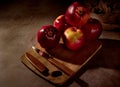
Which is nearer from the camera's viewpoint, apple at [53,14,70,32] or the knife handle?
the knife handle

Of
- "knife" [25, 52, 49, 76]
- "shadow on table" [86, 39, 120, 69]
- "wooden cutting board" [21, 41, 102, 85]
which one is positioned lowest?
"shadow on table" [86, 39, 120, 69]

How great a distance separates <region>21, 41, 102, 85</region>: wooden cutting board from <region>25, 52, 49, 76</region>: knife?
13mm

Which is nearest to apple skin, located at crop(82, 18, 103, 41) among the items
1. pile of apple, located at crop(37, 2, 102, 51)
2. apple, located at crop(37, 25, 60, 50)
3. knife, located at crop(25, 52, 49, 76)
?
pile of apple, located at crop(37, 2, 102, 51)

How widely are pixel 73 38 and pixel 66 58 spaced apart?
0.30 ft

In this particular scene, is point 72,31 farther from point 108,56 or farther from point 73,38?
point 108,56

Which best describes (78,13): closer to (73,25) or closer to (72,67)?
(73,25)

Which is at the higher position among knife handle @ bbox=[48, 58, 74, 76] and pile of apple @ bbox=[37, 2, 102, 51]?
pile of apple @ bbox=[37, 2, 102, 51]

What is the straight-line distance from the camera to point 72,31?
3.05 ft

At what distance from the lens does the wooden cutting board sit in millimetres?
885

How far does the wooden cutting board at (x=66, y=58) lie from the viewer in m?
0.89

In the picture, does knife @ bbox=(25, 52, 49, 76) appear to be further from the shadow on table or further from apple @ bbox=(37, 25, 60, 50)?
the shadow on table

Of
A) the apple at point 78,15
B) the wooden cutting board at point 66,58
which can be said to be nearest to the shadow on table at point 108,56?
the wooden cutting board at point 66,58

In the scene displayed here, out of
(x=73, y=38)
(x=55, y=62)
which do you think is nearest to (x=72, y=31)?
(x=73, y=38)

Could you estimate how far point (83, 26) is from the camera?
39.0 inches
